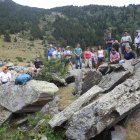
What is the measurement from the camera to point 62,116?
19.3 meters

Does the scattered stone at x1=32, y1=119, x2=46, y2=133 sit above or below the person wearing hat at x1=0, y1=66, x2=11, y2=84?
below

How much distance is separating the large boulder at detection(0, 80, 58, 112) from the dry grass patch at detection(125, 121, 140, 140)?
16.3 ft

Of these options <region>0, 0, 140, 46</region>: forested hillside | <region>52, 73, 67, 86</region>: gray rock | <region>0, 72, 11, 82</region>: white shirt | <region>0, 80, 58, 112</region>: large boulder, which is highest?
<region>0, 72, 11, 82</region>: white shirt

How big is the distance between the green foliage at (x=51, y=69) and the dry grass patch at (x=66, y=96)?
1072 mm

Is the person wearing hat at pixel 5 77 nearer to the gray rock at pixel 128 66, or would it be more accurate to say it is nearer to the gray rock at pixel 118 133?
the gray rock at pixel 128 66

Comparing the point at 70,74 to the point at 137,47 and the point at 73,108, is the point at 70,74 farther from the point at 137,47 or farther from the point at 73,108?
the point at 73,108

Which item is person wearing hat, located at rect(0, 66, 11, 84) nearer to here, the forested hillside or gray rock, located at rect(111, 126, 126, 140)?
gray rock, located at rect(111, 126, 126, 140)

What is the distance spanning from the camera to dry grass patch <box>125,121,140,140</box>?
18.5 metres

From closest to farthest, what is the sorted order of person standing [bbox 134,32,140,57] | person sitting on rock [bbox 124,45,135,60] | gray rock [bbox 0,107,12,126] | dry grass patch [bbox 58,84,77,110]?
gray rock [bbox 0,107,12,126] → dry grass patch [bbox 58,84,77,110] → person sitting on rock [bbox 124,45,135,60] → person standing [bbox 134,32,140,57]

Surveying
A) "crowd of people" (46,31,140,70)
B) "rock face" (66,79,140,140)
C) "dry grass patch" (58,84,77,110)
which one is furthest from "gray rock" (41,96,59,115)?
"crowd of people" (46,31,140,70)

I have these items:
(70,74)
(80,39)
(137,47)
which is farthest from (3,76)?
(80,39)

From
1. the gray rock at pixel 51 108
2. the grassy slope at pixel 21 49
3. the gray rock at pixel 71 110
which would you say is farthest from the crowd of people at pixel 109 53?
the grassy slope at pixel 21 49

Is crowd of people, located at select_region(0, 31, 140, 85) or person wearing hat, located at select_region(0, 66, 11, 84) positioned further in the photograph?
crowd of people, located at select_region(0, 31, 140, 85)

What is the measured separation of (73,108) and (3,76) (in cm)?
599
